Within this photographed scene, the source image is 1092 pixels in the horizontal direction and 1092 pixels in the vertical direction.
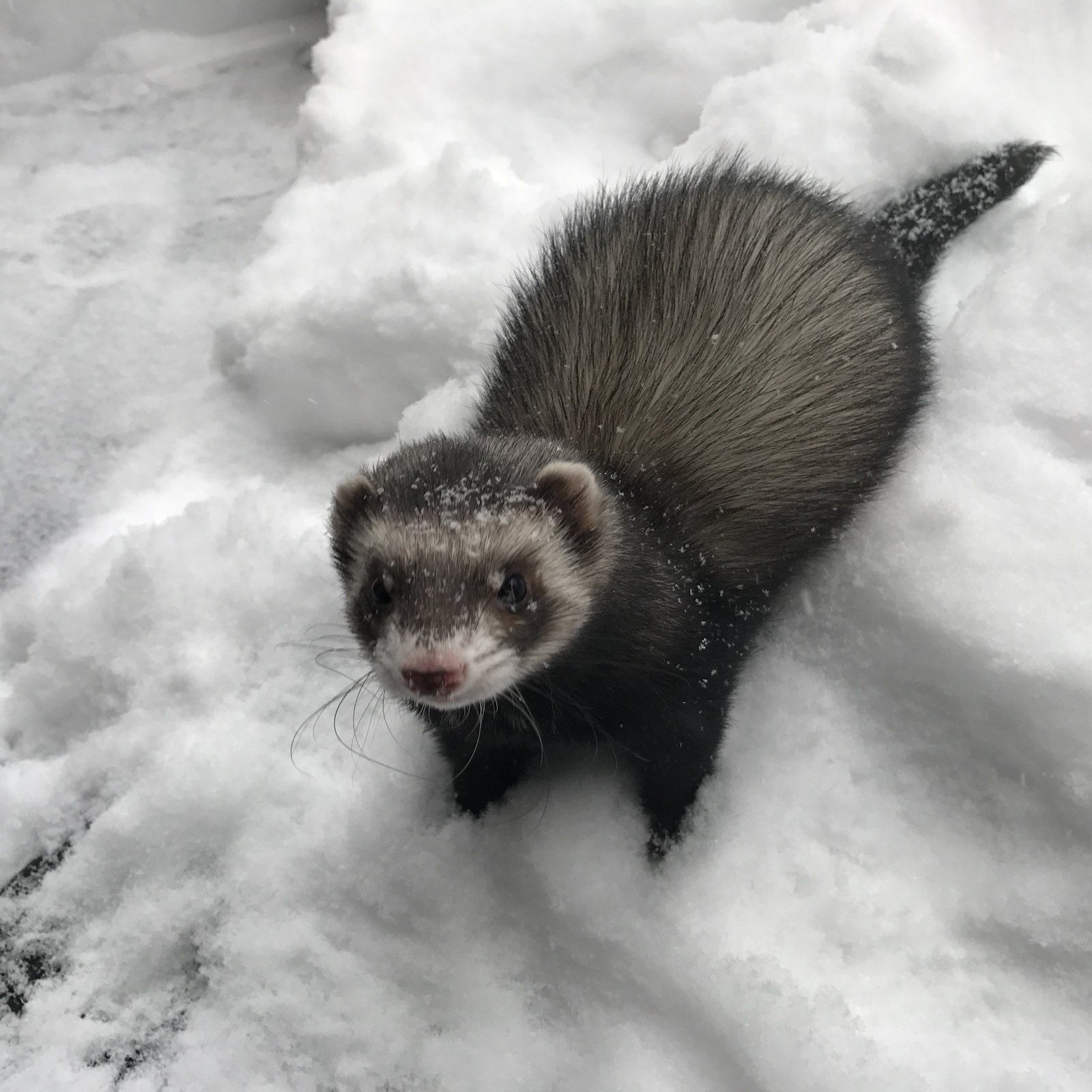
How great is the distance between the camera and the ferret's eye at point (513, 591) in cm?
139

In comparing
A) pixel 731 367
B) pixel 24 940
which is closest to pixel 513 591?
pixel 731 367

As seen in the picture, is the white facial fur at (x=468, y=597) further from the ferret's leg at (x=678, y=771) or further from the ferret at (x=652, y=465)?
the ferret's leg at (x=678, y=771)

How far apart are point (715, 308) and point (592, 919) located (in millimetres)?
1266

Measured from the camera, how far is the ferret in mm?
1409

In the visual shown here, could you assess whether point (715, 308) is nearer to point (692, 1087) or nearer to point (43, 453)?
point (692, 1087)

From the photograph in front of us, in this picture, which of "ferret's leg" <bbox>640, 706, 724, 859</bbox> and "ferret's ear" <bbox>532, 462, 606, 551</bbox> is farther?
"ferret's leg" <bbox>640, 706, 724, 859</bbox>

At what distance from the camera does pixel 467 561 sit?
1350mm

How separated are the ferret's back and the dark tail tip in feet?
0.71

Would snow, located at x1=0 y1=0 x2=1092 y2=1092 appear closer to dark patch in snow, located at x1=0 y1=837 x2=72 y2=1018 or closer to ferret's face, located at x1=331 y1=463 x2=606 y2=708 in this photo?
dark patch in snow, located at x1=0 y1=837 x2=72 y2=1018

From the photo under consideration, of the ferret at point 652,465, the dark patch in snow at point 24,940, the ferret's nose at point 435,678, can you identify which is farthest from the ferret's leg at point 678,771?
the dark patch in snow at point 24,940

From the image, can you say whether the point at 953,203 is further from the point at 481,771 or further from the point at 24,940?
the point at 24,940

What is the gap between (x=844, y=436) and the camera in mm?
1951

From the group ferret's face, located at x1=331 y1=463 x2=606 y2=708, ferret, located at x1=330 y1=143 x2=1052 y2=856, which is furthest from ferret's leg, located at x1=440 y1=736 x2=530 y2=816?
A: ferret's face, located at x1=331 y1=463 x2=606 y2=708

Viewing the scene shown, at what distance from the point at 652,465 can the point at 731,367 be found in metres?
0.28
